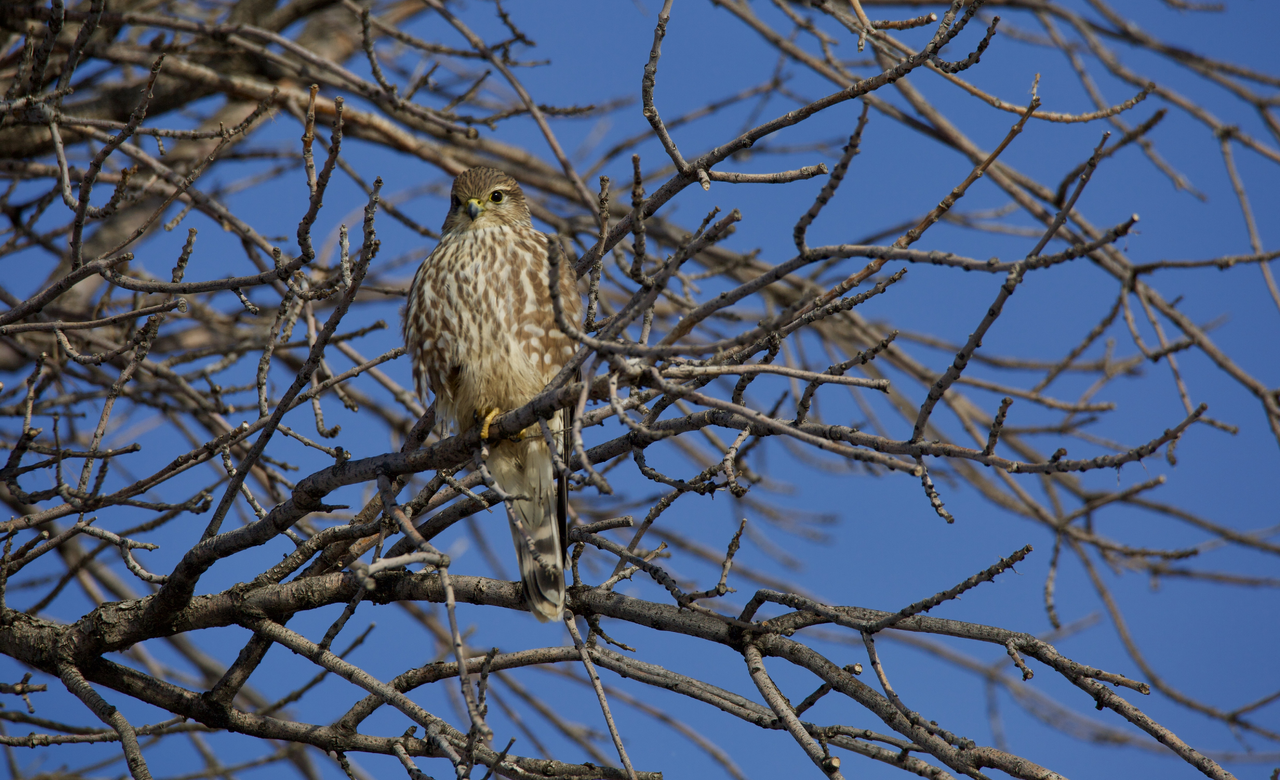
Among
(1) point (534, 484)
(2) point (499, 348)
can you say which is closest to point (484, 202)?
(2) point (499, 348)

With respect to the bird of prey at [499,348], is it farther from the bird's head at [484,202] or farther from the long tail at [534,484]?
the bird's head at [484,202]

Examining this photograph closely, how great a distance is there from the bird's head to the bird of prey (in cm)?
21

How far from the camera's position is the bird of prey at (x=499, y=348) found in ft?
10.4

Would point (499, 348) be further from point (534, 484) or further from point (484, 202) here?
point (484, 202)

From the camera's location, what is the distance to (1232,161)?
3.47m

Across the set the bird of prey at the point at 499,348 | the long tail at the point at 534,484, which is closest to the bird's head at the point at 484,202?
the bird of prey at the point at 499,348

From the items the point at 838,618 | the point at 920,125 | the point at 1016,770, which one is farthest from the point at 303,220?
the point at 920,125

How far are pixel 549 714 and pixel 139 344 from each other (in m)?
2.50

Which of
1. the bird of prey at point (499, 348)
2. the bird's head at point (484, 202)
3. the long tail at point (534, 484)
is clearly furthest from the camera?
the bird's head at point (484, 202)

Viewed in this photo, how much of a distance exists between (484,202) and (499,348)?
3.15ft

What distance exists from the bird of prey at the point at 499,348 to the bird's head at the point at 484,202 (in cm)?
21

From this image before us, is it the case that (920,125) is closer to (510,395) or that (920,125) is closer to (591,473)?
(510,395)

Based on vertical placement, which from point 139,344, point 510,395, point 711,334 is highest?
point 711,334

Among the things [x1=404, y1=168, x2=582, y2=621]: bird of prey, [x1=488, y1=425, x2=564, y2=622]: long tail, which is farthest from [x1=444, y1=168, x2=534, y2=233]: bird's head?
[x1=488, y1=425, x2=564, y2=622]: long tail
